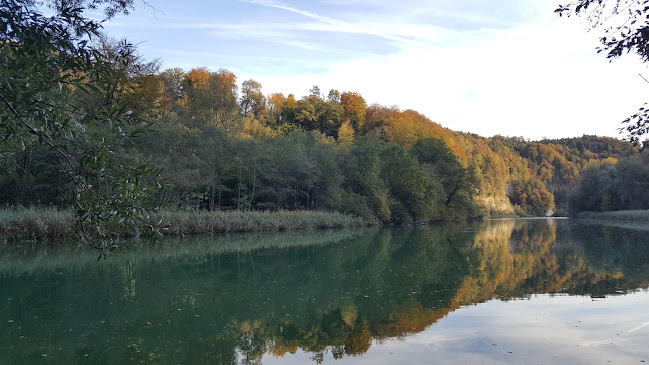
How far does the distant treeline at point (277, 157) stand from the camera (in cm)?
2294

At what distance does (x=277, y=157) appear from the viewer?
31750 mm

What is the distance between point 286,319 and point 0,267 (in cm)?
939

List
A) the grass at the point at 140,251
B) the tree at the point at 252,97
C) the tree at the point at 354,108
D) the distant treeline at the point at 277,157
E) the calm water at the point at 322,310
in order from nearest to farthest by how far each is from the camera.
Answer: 1. the calm water at the point at 322,310
2. the grass at the point at 140,251
3. the distant treeline at the point at 277,157
4. the tree at the point at 252,97
5. the tree at the point at 354,108

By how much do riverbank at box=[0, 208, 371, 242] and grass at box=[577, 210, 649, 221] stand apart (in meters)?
27.9

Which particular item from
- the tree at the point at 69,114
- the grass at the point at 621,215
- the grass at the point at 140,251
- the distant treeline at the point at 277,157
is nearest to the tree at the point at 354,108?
the distant treeline at the point at 277,157

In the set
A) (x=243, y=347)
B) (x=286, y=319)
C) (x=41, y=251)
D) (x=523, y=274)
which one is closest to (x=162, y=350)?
(x=243, y=347)

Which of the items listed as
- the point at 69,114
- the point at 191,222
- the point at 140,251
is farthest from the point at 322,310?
the point at 191,222

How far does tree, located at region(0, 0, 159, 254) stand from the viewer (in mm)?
2912

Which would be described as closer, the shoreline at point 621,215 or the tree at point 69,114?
the tree at point 69,114

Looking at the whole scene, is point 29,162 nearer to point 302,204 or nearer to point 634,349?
point 302,204

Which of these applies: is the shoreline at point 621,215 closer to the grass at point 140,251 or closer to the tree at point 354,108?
the tree at point 354,108

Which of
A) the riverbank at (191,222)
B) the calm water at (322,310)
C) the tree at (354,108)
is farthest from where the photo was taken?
the tree at (354,108)

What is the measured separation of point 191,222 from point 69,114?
69.5 ft

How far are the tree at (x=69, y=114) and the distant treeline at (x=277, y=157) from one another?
31cm
